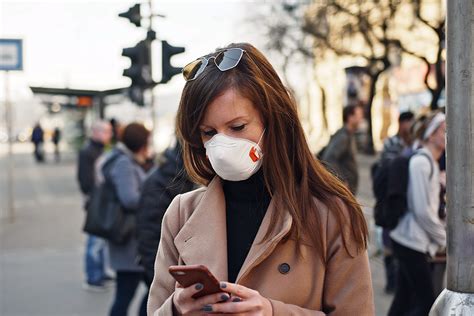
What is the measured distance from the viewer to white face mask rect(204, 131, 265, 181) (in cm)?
222

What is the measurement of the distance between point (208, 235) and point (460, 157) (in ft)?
3.05

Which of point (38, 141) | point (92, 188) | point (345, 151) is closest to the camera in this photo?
point (345, 151)

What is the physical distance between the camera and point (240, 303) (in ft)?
6.61

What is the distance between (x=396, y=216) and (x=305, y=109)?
7048 cm

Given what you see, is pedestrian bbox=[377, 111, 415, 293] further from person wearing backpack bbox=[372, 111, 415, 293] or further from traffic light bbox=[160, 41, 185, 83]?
traffic light bbox=[160, 41, 185, 83]

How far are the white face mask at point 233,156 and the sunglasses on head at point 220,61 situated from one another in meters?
0.20

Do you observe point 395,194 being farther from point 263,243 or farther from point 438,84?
point 438,84

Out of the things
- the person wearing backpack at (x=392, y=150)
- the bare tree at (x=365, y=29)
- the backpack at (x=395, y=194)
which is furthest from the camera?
the bare tree at (x=365, y=29)

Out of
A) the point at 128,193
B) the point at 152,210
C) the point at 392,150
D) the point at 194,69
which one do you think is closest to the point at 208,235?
the point at 194,69

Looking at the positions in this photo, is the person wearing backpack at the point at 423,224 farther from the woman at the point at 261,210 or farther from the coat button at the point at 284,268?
the coat button at the point at 284,268

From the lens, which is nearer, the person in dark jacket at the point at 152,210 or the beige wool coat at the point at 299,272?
the beige wool coat at the point at 299,272

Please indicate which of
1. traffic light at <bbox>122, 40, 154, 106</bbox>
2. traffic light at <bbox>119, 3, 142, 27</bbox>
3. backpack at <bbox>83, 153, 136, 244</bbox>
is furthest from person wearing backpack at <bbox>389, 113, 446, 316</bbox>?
traffic light at <bbox>119, 3, 142, 27</bbox>

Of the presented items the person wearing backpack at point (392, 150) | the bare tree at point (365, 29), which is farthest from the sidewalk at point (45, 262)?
the bare tree at point (365, 29)

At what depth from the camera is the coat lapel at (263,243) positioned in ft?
7.22
